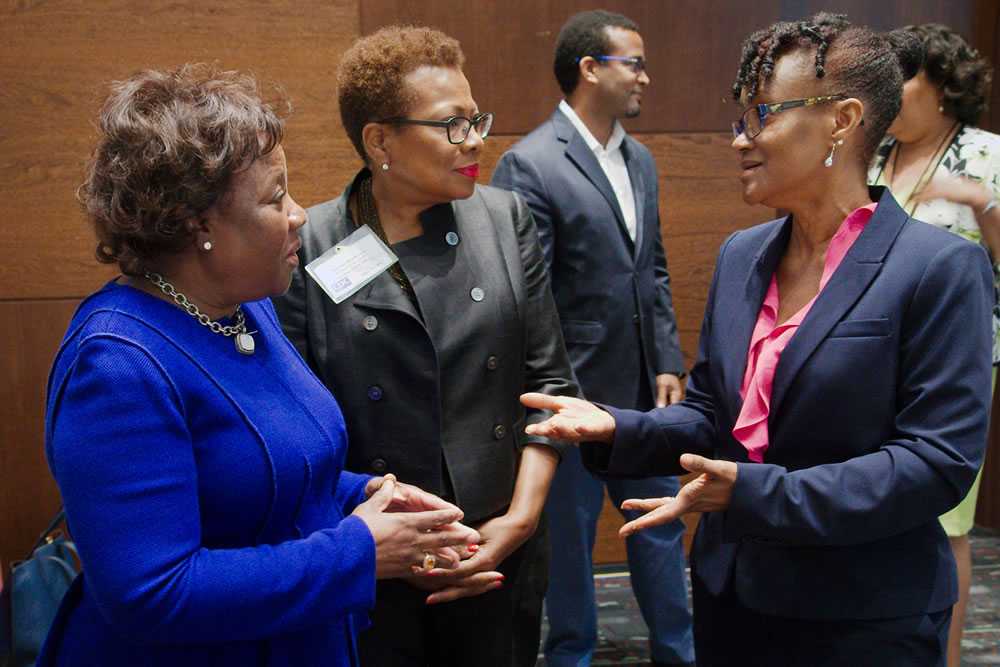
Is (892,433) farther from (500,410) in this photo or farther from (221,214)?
(221,214)

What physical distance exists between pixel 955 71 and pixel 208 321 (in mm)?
2328

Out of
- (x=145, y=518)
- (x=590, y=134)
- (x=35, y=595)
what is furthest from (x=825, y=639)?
→ (x=590, y=134)

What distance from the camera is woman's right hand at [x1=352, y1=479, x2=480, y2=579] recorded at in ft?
4.74

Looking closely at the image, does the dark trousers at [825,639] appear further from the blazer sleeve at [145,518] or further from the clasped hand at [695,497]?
the blazer sleeve at [145,518]

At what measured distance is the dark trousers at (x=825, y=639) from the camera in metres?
1.53

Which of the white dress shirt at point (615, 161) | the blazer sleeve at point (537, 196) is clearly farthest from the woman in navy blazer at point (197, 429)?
the white dress shirt at point (615, 161)

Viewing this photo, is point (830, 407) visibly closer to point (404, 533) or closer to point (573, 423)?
point (573, 423)

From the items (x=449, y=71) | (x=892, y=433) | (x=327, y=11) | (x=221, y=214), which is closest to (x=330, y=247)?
(x=449, y=71)

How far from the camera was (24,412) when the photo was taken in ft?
12.0

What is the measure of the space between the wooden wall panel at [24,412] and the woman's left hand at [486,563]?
233 cm

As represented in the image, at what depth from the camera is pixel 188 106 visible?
135cm

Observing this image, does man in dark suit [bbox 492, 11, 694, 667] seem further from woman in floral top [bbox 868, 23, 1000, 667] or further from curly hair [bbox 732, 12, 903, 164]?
curly hair [bbox 732, 12, 903, 164]

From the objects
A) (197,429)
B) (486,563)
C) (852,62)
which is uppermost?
(852,62)

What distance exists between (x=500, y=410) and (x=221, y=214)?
776mm
